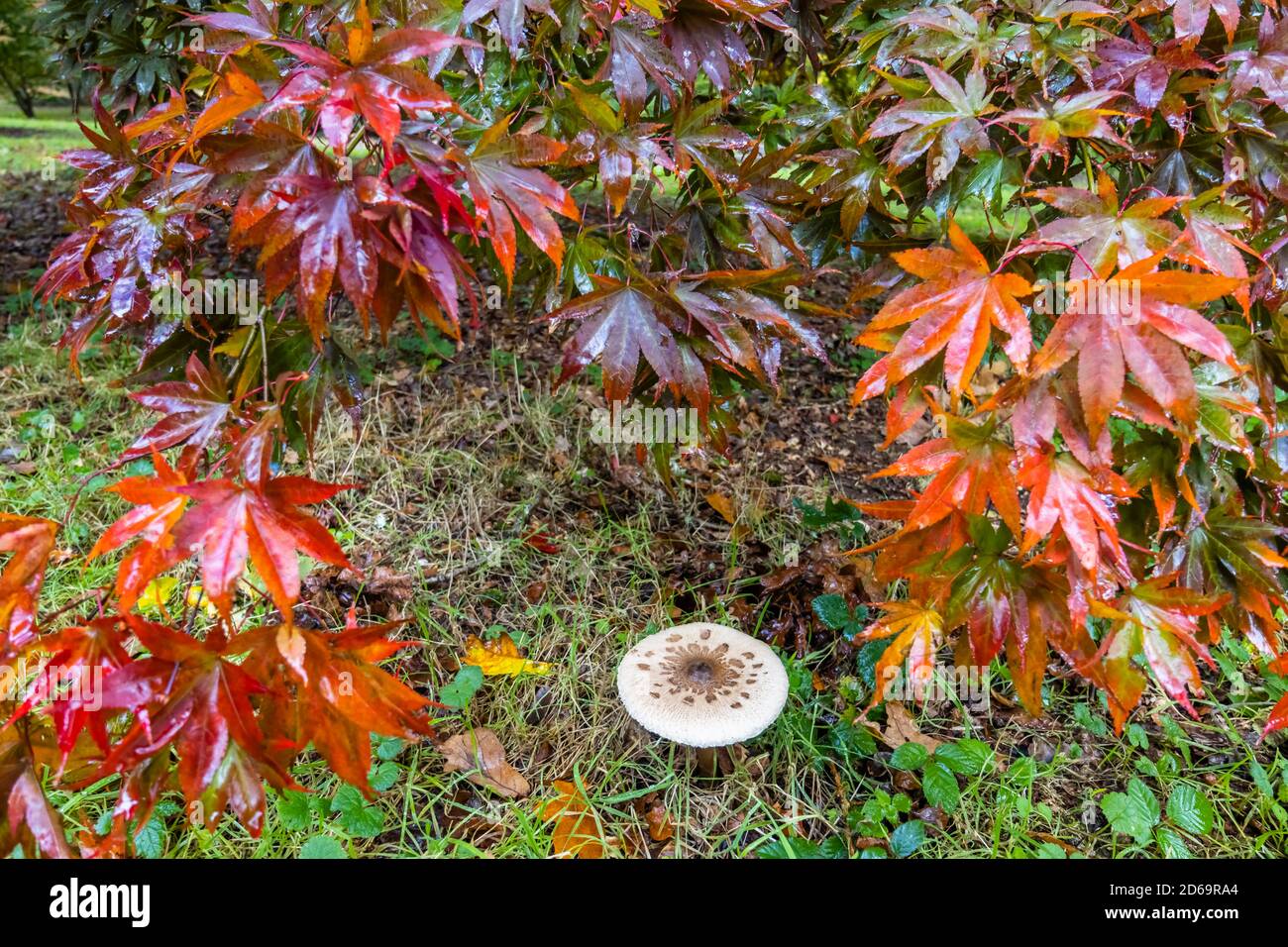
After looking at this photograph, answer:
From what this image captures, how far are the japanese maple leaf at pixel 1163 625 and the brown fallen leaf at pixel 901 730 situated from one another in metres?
0.98

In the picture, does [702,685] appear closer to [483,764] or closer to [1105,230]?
[483,764]

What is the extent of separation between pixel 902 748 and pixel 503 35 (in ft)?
6.12

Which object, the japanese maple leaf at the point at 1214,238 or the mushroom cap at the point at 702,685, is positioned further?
the mushroom cap at the point at 702,685

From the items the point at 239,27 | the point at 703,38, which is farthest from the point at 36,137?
the point at 703,38

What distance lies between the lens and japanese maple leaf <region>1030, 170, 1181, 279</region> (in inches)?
51.1

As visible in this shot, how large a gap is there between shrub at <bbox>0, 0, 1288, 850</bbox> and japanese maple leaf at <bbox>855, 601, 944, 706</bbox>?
0.04 feet

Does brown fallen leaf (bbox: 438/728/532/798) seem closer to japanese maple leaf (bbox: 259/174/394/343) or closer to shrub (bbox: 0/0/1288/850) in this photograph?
shrub (bbox: 0/0/1288/850)

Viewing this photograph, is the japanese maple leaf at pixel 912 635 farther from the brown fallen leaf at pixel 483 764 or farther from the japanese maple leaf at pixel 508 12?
the japanese maple leaf at pixel 508 12

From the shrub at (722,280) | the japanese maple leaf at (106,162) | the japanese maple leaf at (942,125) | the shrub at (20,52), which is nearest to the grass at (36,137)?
the shrub at (20,52)

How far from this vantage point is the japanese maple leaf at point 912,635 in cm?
154

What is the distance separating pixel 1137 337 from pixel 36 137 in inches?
412

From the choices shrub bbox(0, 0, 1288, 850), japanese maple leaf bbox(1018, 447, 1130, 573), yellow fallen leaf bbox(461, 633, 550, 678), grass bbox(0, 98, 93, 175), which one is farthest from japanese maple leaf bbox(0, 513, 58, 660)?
grass bbox(0, 98, 93, 175)

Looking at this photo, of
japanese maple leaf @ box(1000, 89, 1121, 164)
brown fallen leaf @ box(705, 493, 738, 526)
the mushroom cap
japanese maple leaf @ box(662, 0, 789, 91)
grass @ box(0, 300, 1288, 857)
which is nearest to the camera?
japanese maple leaf @ box(1000, 89, 1121, 164)

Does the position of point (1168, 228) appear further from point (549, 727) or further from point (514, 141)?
point (549, 727)
